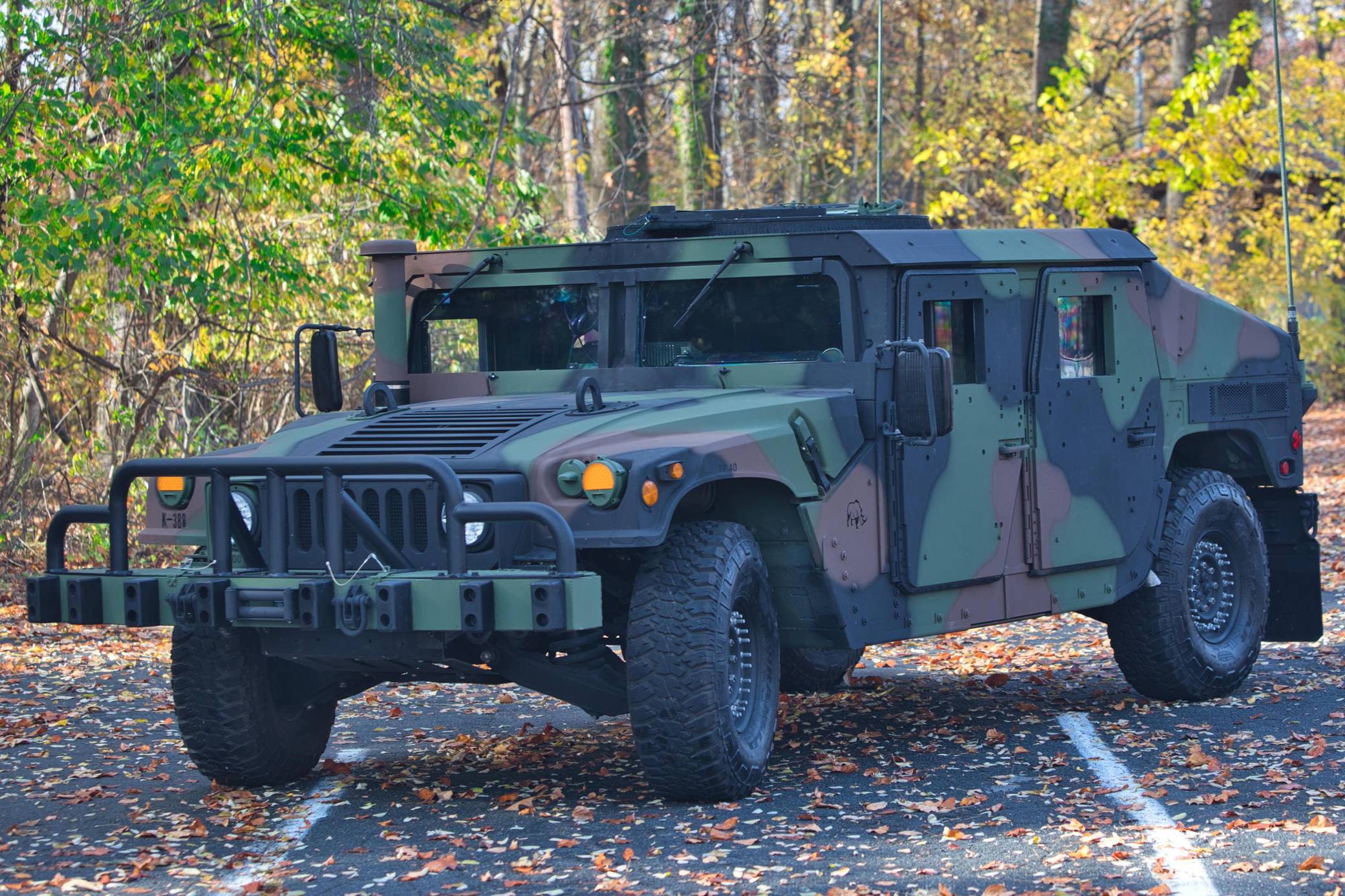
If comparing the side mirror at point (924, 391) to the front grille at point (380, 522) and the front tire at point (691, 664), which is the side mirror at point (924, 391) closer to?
the front tire at point (691, 664)

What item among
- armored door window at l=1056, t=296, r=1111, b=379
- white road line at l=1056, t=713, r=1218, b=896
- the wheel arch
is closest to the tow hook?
white road line at l=1056, t=713, r=1218, b=896

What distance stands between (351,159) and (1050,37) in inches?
479

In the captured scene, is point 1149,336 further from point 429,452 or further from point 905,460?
point 429,452

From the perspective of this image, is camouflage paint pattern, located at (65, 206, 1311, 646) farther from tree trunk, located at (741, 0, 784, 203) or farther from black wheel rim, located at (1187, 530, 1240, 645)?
tree trunk, located at (741, 0, 784, 203)

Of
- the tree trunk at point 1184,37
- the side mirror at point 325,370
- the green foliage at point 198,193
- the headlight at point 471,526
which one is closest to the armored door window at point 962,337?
the headlight at point 471,526

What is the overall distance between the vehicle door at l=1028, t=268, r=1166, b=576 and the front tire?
6.40 ft

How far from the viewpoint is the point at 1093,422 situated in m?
7.98

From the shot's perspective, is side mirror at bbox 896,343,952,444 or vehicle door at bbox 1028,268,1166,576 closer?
side mirror at bbox 896,343,952,444

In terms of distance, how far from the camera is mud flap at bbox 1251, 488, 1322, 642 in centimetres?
922

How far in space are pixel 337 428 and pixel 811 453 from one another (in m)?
1.74

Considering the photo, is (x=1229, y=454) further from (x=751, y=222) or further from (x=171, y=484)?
(x=171, y=484)

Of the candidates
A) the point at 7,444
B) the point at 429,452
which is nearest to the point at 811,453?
the point at 429,452

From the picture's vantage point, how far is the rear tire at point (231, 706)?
6473 mm

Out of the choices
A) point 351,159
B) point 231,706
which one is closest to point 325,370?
point 231,706
